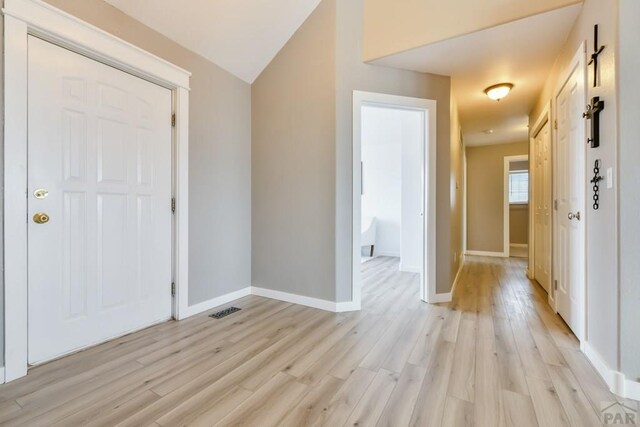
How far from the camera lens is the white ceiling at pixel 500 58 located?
2150 millimetres

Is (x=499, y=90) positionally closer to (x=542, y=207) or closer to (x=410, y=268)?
(x=542, y=207)

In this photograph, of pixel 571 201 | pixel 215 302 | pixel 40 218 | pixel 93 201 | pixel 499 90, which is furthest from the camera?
pixel 499 90

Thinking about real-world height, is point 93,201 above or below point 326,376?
above

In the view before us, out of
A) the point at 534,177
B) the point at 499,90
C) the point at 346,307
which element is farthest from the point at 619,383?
the point at 534,177

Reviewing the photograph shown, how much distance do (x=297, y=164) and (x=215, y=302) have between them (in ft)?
5.08

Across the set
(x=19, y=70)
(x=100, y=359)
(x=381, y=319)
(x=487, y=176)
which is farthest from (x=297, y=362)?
(x=487, y=176)

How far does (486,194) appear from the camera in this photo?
5.99 metres

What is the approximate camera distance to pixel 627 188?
1445 mm

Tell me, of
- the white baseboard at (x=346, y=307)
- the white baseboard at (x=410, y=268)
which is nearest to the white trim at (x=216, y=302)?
the white baseboard at (x=346, y=307)

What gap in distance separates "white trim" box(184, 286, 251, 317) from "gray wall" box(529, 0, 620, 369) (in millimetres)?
2812

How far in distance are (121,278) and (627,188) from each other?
10.3 feet

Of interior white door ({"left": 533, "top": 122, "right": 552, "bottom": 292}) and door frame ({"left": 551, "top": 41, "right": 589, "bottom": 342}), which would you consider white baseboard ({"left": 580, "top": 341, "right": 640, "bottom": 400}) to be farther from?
interior white door ({"left": 533, "top": 122, "right": 552, "bottom": 292})

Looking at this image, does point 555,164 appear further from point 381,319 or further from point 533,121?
point 381,319

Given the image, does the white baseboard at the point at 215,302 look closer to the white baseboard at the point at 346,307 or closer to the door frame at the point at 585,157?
the white baseboard at the point at 346,307
